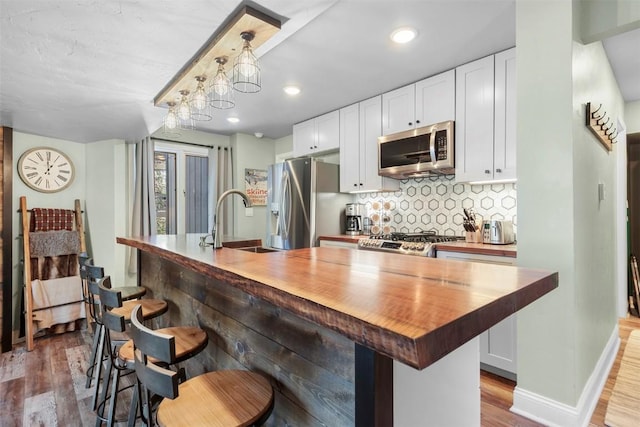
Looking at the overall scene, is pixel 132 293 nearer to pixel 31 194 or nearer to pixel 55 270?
pixel 55 270

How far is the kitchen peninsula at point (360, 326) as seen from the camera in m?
0.61

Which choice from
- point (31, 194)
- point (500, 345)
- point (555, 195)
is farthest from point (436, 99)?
point (31, 194)

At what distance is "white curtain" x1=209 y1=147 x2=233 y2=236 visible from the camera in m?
4.64

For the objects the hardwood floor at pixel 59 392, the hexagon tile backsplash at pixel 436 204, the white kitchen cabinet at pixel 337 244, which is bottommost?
the hardwood floor at pixel 59 392

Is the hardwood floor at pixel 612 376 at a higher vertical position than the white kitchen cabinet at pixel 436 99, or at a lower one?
lower

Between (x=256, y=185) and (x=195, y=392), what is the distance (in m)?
4.01

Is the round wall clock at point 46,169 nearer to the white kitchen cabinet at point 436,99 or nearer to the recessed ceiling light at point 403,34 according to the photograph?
the recessed ceiling light at point 403,34

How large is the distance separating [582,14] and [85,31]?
2.64 m

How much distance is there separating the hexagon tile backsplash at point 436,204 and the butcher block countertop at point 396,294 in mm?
1818

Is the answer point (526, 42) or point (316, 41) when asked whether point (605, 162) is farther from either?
point (316, 41)

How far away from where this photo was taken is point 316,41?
227 cm

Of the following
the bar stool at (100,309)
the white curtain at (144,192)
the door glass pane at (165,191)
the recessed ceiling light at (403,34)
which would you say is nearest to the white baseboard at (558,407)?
the bar stool at (100,309)

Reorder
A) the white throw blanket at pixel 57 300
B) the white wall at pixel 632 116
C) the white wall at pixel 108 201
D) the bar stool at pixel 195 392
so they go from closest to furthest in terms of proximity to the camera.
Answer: the bar stool at pixel 195 392, the white throw blanket at pixel 57 300, the white wall at pixel 632 116, the white wall at pixel 108 201

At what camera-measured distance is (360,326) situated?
1.99 ft
